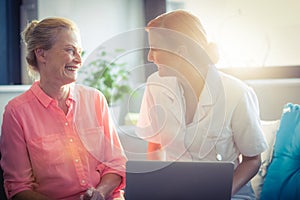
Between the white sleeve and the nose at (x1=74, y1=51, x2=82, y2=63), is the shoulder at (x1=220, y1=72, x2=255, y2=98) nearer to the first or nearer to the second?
the white sleeve

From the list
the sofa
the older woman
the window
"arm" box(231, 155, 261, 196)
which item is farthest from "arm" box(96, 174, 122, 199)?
the window

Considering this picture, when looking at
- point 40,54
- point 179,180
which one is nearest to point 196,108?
point 179,180

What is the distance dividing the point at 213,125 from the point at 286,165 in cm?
43

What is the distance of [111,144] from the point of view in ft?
5.47

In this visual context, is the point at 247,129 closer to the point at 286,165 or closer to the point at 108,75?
the point at 286,165

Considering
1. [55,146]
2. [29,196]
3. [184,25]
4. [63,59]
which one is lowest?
[29,196]

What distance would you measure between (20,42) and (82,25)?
45 cm

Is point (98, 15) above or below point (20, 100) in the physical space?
above

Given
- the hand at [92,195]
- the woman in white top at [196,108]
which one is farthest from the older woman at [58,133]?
the woman in white top at [196,108]

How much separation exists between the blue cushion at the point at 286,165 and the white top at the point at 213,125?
302 millimetres

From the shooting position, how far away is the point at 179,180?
1.25m

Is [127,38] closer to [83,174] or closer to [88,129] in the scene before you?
[88,129]

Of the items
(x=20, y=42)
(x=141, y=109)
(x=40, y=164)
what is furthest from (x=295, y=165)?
(x=20, y=42)

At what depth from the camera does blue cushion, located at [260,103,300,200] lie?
5.76 feet
